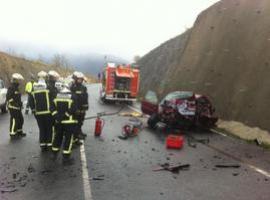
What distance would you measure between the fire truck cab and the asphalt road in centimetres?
1872

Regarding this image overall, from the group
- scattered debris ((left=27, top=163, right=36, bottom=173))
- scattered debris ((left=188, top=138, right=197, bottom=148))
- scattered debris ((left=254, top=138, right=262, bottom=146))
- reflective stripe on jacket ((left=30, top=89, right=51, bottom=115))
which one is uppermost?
reflective stripe on jacket ((left=30, top=89, right=51, bottom=115))

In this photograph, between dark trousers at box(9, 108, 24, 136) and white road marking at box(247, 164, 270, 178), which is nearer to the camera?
white road marking at box(247, 164, 270, 178)

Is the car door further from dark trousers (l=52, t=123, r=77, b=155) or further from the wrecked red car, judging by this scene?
dark trousers (l=52, t=123, r=77, b=155)

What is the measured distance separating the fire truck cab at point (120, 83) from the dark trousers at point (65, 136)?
22136 millimetres

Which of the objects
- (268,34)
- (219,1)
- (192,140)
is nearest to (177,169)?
(192,140)

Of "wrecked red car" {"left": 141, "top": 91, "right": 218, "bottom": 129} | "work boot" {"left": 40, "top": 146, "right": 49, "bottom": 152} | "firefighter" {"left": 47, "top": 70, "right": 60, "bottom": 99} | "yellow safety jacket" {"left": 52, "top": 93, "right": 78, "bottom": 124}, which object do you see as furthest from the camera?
"wrecked red car" {"left": 141, "top": 91, "right": 218, "bottom": 129}

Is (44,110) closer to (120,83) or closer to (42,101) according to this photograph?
(42,101)

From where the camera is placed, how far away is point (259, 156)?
44.0 ft

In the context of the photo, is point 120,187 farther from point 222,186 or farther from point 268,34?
point 268,34

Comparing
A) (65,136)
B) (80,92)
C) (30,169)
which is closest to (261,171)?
(65,136)

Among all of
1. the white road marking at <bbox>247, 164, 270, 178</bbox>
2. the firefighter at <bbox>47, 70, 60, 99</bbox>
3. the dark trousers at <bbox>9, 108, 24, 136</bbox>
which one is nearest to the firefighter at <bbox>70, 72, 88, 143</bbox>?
the firefighter at <bbox>47, 70, 60, 99</bbox>

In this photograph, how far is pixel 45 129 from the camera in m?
13.3

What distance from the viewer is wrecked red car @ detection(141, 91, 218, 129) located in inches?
751

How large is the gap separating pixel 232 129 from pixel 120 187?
10898 millimetres
